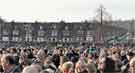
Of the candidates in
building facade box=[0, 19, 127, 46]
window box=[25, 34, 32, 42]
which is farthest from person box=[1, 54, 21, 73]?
building facade box=[0, 19, 127, 46]

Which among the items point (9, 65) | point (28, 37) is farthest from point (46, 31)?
point (9, 65)

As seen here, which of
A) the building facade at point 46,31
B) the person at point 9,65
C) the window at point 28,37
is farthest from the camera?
the building facade at point 46,31

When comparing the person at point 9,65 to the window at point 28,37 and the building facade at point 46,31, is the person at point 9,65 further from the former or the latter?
the building facade at point 46,31

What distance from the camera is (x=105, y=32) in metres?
116

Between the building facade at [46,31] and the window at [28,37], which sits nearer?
the window at [28,37]

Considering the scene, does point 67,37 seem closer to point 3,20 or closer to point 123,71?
point 3,20

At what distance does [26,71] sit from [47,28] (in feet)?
456

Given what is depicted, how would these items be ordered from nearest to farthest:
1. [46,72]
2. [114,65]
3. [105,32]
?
[46,72] < [114,65] < [105,32]

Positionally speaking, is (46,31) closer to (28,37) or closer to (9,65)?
(28,37)

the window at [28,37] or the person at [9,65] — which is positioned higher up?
the person at [9,65]

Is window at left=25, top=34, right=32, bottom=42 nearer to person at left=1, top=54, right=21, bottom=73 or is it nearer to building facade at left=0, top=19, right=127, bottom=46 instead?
building facade at left=0, top=19, right=127, bottom=46

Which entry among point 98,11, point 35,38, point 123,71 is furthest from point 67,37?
point 123,71

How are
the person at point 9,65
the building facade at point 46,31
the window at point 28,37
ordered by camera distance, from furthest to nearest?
1. the building facade at point 46,31
2. the window at point 28,37
3. the person at point 9,65

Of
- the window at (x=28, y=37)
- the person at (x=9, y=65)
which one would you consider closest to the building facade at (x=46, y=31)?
the window at (x=28, y=37)
